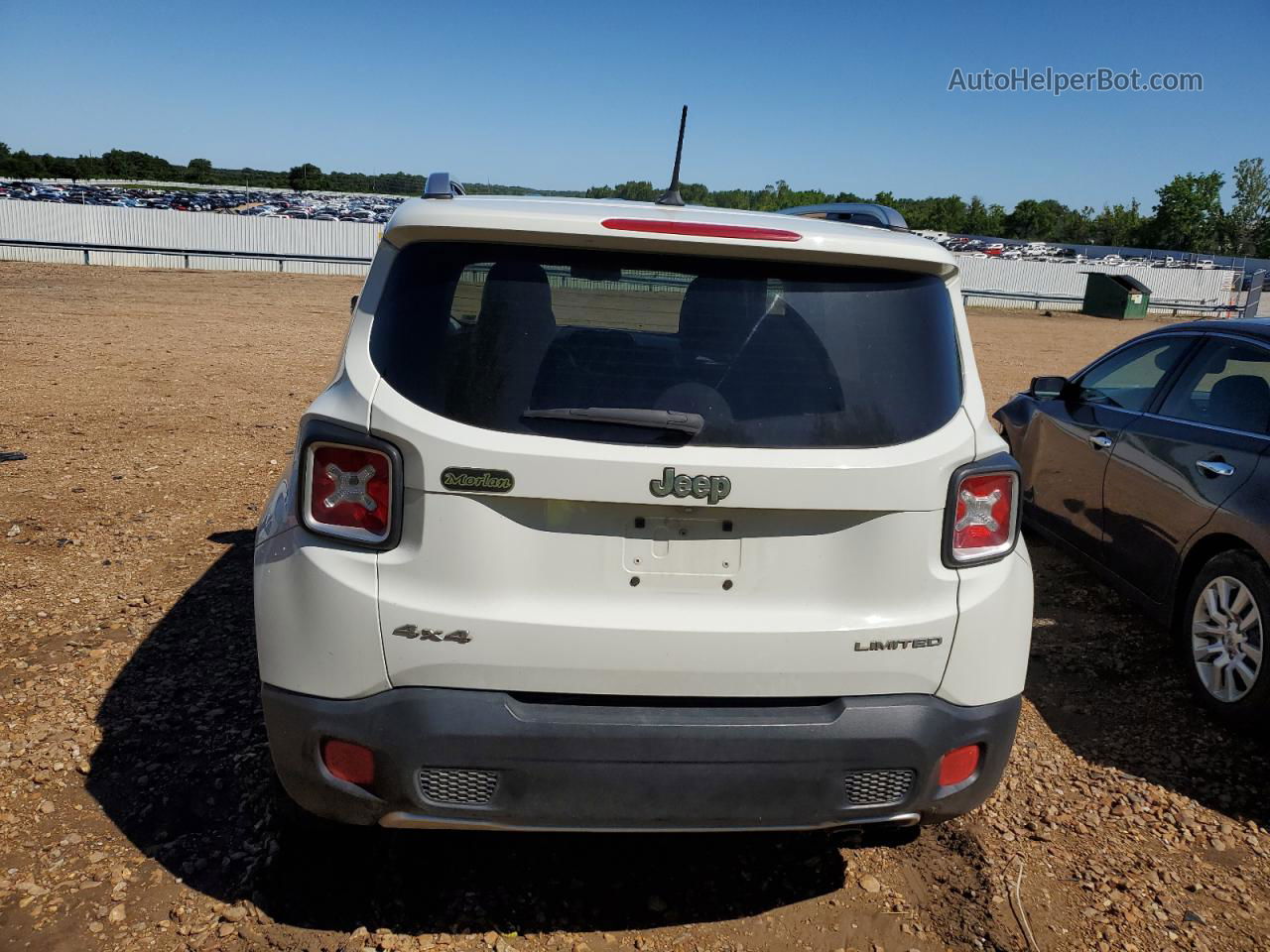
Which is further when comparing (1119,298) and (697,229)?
(1119,298)

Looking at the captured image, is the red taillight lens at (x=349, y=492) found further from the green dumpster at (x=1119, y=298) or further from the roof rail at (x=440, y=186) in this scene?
the green dumpster at (x=1119, y=298)

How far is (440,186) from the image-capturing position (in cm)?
286

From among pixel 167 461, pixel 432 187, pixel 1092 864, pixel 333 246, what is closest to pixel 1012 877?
pixel 1092 864

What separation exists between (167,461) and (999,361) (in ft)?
52.6

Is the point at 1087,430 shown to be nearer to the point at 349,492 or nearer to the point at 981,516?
the point at 981,516

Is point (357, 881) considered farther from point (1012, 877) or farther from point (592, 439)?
point (1012, 877)

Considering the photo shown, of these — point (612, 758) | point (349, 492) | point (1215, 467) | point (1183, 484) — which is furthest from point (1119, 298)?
point (349, 492)

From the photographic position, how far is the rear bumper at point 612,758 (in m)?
2.44

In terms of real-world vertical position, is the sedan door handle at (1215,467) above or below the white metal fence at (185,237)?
above

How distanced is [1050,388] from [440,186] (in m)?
4.10

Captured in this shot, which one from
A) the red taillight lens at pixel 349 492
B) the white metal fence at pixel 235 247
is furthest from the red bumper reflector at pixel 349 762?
the white metal fence at pixel 235 247

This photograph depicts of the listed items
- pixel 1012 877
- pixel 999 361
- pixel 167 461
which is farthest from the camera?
pixel 999 361

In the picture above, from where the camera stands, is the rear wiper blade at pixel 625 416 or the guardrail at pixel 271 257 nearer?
the rear wiper blade at pixel 625 416

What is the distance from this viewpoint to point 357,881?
9.98 ft
